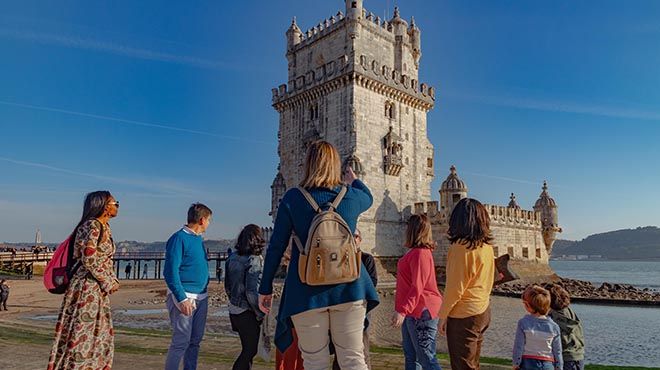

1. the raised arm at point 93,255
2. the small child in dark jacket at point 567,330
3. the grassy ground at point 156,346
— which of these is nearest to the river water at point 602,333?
the grassy ground at point 156,346

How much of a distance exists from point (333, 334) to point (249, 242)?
253 centimetres

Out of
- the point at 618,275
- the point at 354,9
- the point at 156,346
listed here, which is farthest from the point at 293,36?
the point at 618,275

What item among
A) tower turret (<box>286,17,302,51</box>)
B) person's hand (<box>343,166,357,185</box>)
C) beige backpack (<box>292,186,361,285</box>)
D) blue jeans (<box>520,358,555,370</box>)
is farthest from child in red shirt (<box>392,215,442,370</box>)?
tower turret (<box>286,17,302,51</box>)

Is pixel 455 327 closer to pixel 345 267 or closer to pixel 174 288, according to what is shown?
pixel 345 267

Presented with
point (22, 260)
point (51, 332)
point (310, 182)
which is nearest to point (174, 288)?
point (310, 182)

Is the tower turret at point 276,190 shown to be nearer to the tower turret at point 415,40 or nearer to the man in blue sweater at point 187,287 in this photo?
the tower turret at point 415,40

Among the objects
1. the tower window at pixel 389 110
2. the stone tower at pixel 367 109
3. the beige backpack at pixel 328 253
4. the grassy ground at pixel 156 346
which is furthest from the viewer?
the tower window at pixel 389 110

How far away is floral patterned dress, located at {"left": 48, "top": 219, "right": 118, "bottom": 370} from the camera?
14.6ft

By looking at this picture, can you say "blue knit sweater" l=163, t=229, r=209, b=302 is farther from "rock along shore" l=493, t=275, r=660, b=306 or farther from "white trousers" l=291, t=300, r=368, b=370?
"rock along shore" l=493, t=275, r=660, b=306

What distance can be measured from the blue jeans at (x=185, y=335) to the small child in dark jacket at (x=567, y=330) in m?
4.12

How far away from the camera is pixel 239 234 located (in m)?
5.97

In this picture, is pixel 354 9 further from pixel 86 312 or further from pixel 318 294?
pixel 318 294

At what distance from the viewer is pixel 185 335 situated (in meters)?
5.25

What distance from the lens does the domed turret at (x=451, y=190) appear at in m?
33.3
